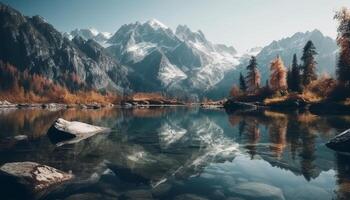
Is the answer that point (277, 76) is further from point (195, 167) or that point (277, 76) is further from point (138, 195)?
point (138, 195)

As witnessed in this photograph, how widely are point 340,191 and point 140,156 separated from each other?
14.3m

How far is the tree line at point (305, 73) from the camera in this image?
75.3 metres

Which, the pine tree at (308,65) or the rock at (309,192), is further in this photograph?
the pine tree at (308,65)

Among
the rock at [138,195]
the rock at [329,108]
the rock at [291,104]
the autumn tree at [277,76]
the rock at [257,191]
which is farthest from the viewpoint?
Answer: the autumn tree at [277,76]

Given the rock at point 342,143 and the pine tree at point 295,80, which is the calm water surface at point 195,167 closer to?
the rock at point 342,143

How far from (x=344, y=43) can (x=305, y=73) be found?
111ft

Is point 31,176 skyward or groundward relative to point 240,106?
groundward

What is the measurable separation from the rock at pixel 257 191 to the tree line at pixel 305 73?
67.6 m

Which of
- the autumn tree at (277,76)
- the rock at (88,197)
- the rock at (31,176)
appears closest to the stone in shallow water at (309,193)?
the rock at (88,197)

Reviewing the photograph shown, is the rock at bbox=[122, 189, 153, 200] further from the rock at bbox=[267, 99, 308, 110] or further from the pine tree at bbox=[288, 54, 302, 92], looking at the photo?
the pine tree at bbox=[288, 54, 302, 92]

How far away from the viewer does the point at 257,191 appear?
54.1 ft

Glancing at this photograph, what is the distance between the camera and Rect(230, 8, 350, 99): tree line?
247ft

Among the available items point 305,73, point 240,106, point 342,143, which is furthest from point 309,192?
point 305,73

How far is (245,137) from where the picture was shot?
121ft
